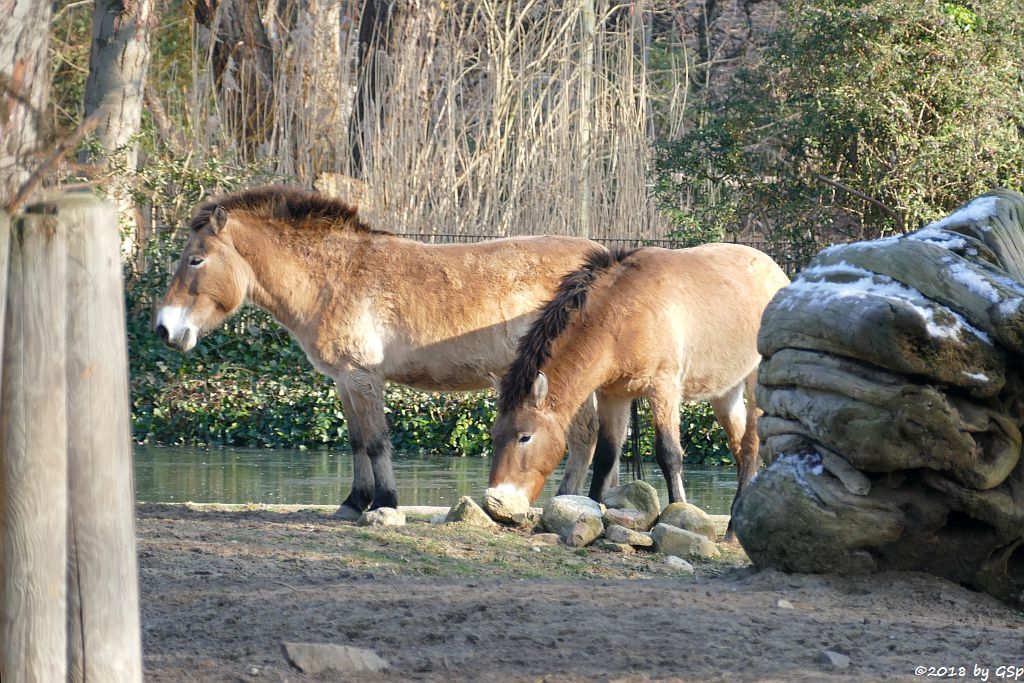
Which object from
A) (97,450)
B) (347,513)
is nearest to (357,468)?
(347,513)

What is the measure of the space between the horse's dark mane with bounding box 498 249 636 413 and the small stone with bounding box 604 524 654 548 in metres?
1.05

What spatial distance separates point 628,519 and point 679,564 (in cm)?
92

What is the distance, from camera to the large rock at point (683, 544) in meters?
6.85

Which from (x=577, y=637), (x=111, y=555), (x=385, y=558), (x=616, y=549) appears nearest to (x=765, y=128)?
(x=616, y=549)

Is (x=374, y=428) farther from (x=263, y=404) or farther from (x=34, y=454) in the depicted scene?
(x=263, y=404)

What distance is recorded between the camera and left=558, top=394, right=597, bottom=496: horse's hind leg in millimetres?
8336

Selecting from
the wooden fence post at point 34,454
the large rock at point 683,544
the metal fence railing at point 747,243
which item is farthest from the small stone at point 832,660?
the metal fence railing at point 747,243

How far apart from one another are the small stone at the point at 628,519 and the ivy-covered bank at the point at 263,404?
16.0 ft

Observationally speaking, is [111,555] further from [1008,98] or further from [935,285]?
[1008,98]

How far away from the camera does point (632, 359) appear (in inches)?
301

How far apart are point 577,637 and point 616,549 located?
2.62m

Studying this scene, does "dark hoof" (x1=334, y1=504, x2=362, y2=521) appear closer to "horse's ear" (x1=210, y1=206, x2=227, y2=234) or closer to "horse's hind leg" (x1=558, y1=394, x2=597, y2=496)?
"horse's hind leg" (x1=558, y1=394, x2=597, y2=496)

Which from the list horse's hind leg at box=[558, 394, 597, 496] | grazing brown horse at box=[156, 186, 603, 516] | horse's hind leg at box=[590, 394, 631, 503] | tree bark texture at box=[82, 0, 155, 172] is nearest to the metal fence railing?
tree bark texture at box=[82, 0, 155, 172]

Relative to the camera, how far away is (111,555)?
289cm
